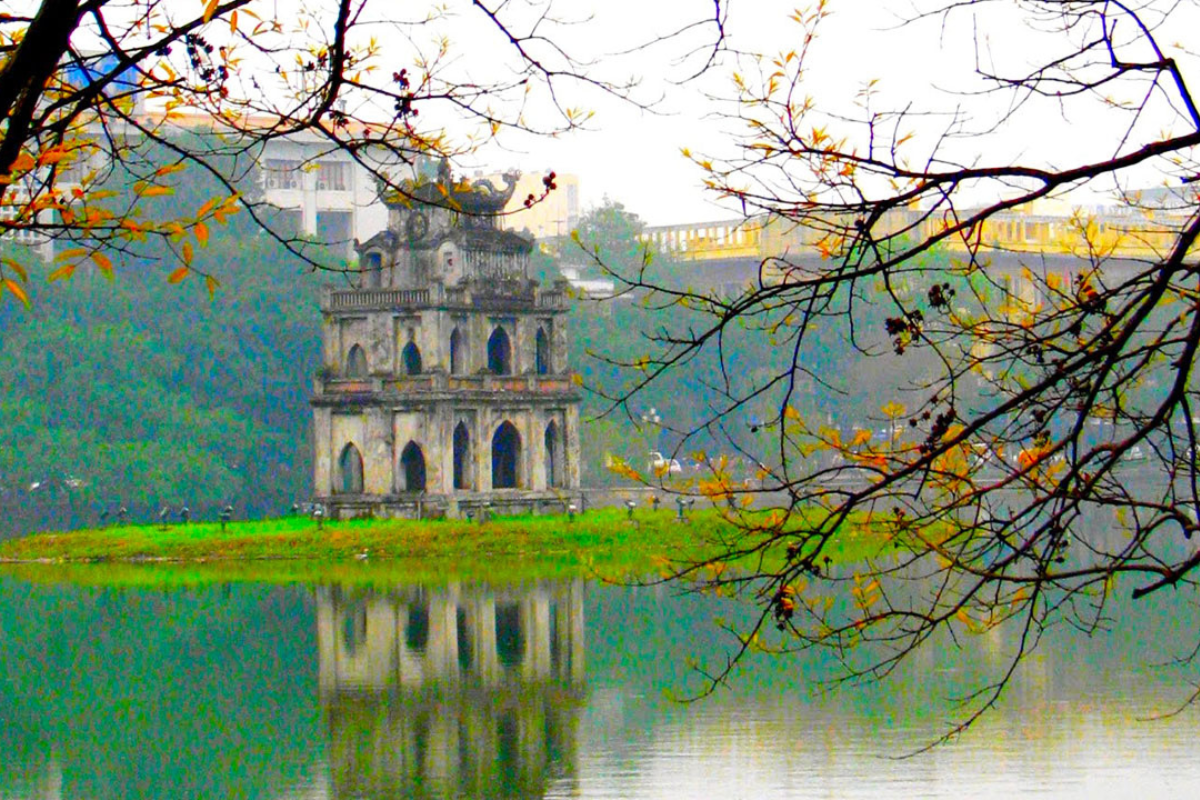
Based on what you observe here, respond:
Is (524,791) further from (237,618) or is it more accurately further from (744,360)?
(744,360)

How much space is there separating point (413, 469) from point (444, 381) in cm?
259

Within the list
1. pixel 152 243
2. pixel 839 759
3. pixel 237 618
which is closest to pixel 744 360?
pixel 152 243

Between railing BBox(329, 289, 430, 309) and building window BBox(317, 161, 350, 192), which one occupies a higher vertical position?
building window BBox(317, 161, 350, 192)

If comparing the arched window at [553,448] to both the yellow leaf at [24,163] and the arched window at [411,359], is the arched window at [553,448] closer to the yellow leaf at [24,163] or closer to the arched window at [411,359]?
the arched window at [411,359]

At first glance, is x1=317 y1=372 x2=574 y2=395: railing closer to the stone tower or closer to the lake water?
the stone tower

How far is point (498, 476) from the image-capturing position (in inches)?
1673

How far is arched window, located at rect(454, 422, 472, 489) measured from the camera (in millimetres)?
40562

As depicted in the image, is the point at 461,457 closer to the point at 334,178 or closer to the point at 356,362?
the point at 356,362

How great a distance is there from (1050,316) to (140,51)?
3185 mm

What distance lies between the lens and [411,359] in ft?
136

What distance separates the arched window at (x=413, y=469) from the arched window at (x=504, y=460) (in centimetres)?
155

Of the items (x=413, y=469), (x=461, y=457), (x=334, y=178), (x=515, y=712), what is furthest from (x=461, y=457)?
(x=334, y=178)

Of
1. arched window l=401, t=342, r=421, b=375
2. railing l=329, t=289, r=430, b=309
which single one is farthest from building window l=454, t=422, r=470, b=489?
railing l=329, t=289, r=430, b=309

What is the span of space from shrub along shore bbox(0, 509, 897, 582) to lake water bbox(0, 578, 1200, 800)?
16.0 ft
